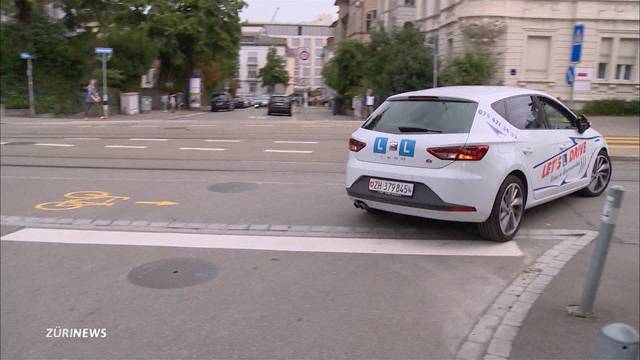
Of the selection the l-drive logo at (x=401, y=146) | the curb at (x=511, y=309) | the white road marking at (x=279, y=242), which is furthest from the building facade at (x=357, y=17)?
the curb at (x=511, y=309)

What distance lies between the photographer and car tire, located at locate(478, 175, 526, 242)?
6.15m

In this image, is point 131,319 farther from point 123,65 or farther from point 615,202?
point 123,65

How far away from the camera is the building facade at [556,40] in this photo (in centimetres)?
3162

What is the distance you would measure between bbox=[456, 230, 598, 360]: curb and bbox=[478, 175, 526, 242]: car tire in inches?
18.7

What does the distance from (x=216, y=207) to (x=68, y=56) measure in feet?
94.1

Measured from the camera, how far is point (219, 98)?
49.1 metres

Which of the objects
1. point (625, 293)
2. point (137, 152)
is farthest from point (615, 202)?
point (137, 152)

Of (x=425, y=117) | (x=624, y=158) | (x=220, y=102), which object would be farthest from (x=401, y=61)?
(x=425, y=117)

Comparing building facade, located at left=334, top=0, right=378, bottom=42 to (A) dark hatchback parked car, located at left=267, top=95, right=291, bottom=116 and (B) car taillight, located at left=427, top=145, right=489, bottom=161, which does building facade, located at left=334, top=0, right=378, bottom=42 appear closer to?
(A) dark hatchback parked car, located at left=267, top=95, right=291, bottom=116

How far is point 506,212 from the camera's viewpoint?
20.7ft

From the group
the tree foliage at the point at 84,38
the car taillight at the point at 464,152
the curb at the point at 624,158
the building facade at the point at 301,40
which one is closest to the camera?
the car taillight at the point at 464,152

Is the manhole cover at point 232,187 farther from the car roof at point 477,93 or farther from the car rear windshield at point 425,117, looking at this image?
the car roof at point 477,93

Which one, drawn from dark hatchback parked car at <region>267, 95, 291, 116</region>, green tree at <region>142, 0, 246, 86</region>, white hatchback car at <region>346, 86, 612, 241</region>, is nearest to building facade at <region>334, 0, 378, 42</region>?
green tree at <region>142, 0, 246, 86</region>

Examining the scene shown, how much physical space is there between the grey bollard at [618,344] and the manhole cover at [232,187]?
7.38 m
